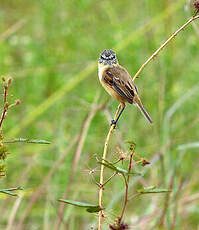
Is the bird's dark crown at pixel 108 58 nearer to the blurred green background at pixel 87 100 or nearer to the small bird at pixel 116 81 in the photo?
the small bird at pixel 116 81

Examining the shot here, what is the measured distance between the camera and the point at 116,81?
4277mm

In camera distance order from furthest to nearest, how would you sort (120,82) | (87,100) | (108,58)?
(87,100), (108,58), (120,82)

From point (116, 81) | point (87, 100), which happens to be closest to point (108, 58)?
point (116, 81)

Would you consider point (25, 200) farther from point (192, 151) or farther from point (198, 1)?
point (198, 1)

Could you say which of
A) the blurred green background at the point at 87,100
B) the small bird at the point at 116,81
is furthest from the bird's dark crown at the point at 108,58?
the blurred green background at the point at 87,100

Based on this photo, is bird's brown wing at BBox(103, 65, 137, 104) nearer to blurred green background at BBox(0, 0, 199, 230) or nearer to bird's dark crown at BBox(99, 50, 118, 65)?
bird's dark crown at BBox(99, 50, 118, 65)

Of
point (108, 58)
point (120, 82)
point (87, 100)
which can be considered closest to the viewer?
point (120, 82)

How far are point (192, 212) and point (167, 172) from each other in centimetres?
121

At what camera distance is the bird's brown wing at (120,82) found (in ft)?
13.6

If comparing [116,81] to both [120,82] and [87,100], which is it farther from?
[87,100]

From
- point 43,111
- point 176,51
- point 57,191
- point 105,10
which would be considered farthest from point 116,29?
point 57,191

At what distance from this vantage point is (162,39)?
715cm

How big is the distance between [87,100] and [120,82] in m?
2.14

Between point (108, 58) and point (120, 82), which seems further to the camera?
point (108, 58)
